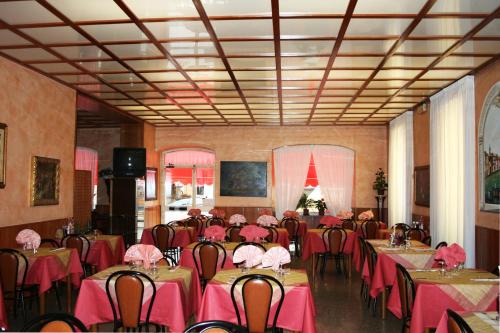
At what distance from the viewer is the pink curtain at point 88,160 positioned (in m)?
15.9

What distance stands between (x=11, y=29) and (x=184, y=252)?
3799mm

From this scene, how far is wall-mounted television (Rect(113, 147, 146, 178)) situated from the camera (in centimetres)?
1262

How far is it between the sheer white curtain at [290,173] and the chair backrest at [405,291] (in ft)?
32.8

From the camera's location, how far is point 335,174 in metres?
15.1

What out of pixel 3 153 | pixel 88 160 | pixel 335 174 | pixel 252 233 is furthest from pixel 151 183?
pixel 252 233

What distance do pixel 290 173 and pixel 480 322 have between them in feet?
38.4

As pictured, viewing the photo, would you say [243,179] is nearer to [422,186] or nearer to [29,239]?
[422,186]

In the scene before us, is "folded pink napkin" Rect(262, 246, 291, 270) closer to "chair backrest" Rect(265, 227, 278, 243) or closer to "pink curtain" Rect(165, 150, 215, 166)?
"chair backrest" Rect(265, 227, 278, 243)

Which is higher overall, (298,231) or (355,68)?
(355,68)

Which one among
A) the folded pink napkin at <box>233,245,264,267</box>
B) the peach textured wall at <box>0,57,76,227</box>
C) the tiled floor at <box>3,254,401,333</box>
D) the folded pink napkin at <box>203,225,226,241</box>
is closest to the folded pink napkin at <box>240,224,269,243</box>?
the folded pink napkin at <box>203,225,226,241</box>

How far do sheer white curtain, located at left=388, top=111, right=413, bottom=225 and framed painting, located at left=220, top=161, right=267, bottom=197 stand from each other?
12.9ft

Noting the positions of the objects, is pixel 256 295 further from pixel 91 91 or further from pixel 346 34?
pixel 91 91

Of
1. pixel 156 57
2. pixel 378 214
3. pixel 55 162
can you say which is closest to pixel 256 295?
pixel 156 57

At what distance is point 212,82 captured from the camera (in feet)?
29.3
